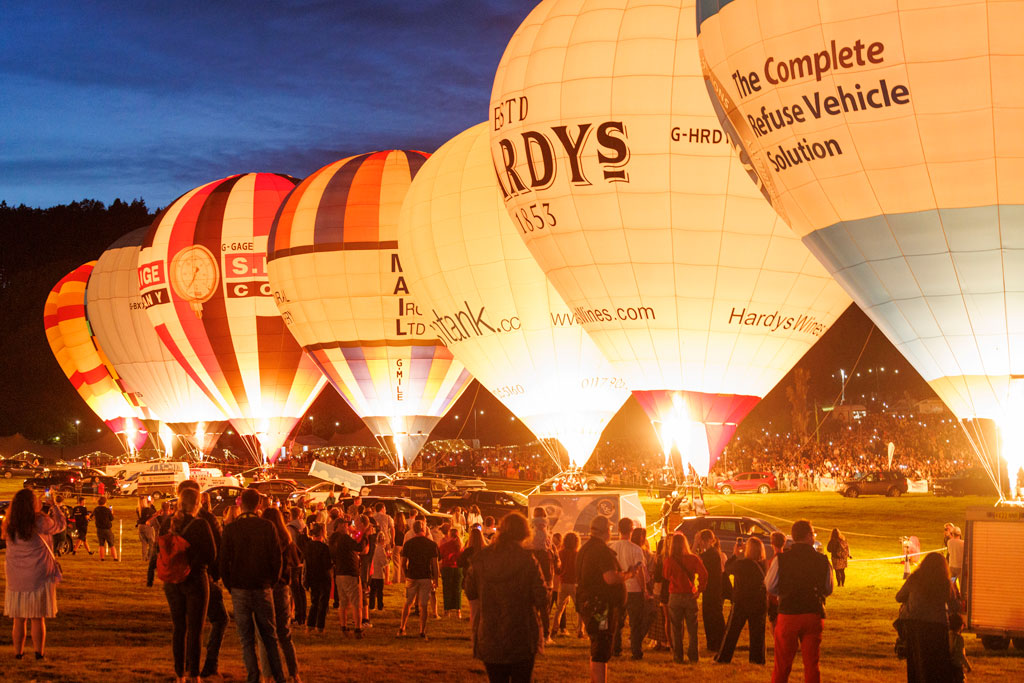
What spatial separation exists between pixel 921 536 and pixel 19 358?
60.5 meters

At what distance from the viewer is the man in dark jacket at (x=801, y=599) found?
8047 mm

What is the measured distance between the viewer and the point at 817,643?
820cm

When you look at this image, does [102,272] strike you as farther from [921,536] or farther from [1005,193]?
[1005,193]

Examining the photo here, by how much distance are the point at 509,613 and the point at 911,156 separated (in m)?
8.01

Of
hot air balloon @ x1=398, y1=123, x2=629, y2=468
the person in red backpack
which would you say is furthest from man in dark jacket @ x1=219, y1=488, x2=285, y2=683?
hot air balloon @ x1=398, y1=123, x2=629, y2=468

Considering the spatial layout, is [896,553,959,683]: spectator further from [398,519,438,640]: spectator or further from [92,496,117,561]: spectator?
[92,496,117,561]: spectator

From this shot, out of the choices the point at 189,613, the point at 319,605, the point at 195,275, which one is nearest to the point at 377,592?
the point at 319,605

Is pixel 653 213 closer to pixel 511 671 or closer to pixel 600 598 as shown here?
pixel 600 598

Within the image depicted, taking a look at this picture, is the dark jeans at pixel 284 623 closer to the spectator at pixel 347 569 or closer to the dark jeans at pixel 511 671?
the dark jeans at pixel 511 671

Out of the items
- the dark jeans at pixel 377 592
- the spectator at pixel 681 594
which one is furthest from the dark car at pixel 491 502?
the spectator at pixel 681 594

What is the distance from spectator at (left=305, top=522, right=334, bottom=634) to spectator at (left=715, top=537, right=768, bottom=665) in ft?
13.1

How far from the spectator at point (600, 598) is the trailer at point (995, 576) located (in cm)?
392

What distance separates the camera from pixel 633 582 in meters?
10.0

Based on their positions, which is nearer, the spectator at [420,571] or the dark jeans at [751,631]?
the dark jeans at [751,631]
